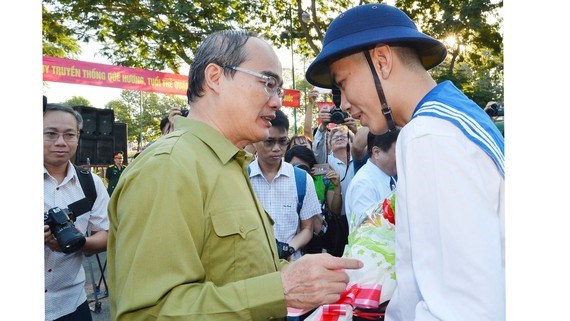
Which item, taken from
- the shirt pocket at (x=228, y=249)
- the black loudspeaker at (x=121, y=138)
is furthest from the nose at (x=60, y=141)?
the black loudspeaker at (x=121, y=138)

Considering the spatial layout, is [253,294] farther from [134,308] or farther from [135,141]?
[135,141]

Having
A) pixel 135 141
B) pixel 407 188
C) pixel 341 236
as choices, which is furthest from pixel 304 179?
pixel 135 141

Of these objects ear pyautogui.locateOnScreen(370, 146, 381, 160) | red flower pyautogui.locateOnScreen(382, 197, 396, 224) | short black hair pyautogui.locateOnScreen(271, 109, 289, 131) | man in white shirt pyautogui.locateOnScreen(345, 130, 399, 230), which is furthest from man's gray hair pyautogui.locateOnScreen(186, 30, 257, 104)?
short black hair pyautogui.locateOnScreen(271, 109, 289, 131)

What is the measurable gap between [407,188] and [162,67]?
53.9 ft

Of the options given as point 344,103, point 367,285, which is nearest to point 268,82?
point 344,103

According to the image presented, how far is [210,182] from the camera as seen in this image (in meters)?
1.69

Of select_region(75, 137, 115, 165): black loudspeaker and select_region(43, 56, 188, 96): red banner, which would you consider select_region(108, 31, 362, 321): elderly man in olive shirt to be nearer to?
select_region(43, 56, 188, 96): red banner

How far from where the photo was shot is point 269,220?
2.10 metres

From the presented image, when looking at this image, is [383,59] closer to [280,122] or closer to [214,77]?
[214,77]

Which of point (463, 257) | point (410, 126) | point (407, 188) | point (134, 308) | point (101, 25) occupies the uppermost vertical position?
point (101, 25)

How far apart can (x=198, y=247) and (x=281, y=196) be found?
2.69 meters

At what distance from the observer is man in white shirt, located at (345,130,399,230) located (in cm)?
376

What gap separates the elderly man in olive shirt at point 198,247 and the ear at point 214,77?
0.18m

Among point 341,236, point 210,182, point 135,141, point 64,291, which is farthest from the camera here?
point 135,141
